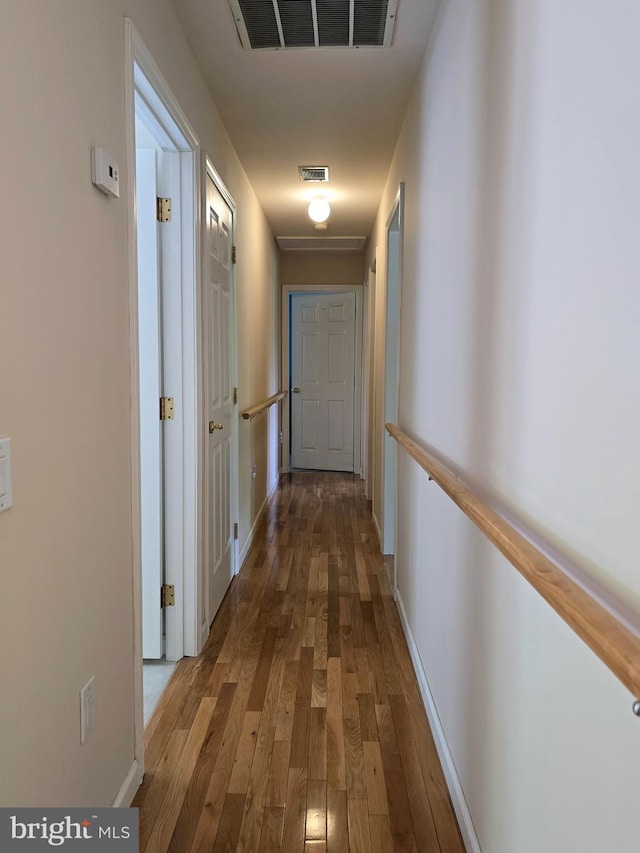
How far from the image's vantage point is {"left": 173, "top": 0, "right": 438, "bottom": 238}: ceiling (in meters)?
2.00

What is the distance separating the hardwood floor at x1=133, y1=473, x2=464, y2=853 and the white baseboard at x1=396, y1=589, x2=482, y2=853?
1.3 inches

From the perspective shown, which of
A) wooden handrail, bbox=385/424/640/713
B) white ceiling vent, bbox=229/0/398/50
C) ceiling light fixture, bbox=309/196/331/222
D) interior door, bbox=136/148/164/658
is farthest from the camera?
ceiling light fixture, bbox=309/196/331/222

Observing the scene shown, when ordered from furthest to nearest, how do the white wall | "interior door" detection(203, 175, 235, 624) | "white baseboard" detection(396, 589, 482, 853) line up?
"interior door" detection(203, 175, 235, 624)
"white baseboard" detection(396, 589, 482, 853)
the white wall

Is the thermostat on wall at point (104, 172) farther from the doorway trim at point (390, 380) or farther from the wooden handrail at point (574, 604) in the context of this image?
the doorway trim at point (390, 380)

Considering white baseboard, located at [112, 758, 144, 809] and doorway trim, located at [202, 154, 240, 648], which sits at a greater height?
doorway trim, located at [202, 154, 240, 648]

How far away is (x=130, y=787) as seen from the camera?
4.94ft

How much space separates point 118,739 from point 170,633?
850 millimetres

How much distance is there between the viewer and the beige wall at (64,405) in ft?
3.05

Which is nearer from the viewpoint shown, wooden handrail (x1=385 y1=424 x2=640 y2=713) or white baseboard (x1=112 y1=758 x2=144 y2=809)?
wooden handrail (x1=385 y1=424 x2=640 y2=713)

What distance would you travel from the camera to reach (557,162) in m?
0.89

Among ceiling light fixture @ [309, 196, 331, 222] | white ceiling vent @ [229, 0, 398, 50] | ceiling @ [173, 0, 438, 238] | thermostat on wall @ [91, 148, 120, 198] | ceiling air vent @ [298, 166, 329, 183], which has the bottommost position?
thermostat on wall @ [91, 148, 120, 198]

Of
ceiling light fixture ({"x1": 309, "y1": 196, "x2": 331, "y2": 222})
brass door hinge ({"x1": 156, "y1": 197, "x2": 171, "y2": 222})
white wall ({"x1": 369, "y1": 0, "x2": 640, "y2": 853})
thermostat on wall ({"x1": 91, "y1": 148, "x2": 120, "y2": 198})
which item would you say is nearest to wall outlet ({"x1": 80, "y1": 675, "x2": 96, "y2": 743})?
white wall ({"x1": 369, "y1": 0, "x2": 640, "y2": 853})

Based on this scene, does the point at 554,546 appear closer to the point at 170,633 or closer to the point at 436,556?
the point at 436,556

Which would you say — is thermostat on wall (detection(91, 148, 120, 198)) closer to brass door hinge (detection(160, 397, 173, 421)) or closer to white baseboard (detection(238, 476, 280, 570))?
brass door hinge (detection(160, 397, 173, 421))
